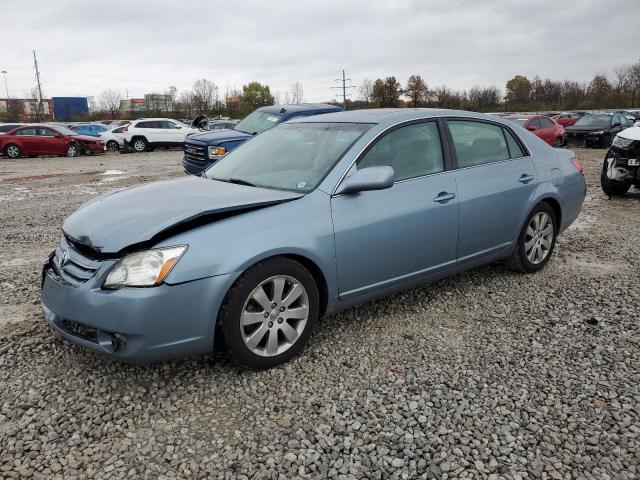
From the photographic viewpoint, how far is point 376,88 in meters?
80.3

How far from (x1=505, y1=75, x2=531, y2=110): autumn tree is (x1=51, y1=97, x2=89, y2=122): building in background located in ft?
197

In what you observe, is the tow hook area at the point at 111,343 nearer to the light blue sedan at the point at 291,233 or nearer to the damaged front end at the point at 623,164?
the light blue sedan at the point at 291,233

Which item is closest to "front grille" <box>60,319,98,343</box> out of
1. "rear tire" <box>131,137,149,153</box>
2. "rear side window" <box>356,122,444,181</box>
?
"rear side window" <box>356,122,444,181</box>

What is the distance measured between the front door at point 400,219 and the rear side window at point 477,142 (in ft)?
0.72

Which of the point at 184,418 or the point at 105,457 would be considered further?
the point at 184,418

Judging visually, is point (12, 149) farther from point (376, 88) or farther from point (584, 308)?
point (376, 88)

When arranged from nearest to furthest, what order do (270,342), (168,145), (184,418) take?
(184,418), (270,342), (168,145)

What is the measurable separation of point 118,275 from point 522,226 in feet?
11.3

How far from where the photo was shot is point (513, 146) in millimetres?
4789

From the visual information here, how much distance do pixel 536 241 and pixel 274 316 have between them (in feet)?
9.59

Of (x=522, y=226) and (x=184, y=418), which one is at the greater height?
(x=522, y=226)

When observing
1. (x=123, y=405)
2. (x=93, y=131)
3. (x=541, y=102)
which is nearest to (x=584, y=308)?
(x=123, y=405)

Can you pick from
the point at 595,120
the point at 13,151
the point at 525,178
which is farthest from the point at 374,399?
the point at 13,151

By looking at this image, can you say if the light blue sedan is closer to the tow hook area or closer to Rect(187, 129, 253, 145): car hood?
the tow hook area
